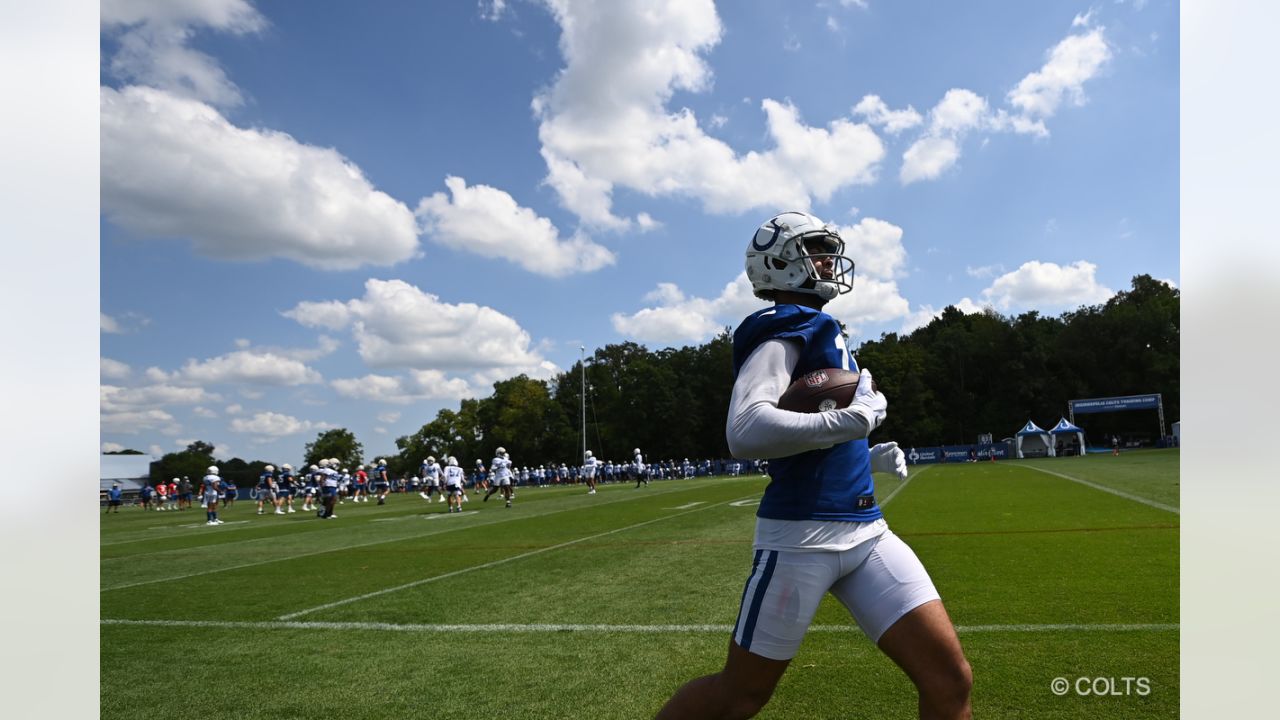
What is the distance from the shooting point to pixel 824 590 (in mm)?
2688

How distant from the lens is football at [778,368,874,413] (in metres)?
2.77

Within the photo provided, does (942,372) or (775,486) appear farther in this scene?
(942,372)

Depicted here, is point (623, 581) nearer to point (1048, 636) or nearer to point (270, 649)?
point (270, 649)

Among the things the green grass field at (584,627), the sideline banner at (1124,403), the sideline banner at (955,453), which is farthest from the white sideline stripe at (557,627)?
the sideline banner at (1124,403)

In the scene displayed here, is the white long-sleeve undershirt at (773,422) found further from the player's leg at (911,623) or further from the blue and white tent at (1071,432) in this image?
the blue and white tent at (1071,432)

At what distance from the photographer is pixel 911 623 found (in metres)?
2.67

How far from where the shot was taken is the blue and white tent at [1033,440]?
59.3 meters

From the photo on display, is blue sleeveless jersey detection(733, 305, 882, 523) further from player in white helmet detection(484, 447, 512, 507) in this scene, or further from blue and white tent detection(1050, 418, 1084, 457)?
blue and white tent detection(1050, 418, 1084, 457)

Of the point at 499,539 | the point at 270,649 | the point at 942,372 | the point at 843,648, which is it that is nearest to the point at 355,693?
the point at 270,649

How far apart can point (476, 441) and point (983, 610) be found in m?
105

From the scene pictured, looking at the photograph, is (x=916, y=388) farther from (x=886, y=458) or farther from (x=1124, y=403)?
(x=886, y=458)

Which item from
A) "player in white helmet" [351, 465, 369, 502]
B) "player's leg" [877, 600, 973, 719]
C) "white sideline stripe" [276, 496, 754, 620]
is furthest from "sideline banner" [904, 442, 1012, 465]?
"player's leg" [877, 600, 973, 719]

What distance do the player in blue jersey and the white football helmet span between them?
0.19 m

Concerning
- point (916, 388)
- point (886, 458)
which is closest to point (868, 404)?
point (886, 458)
